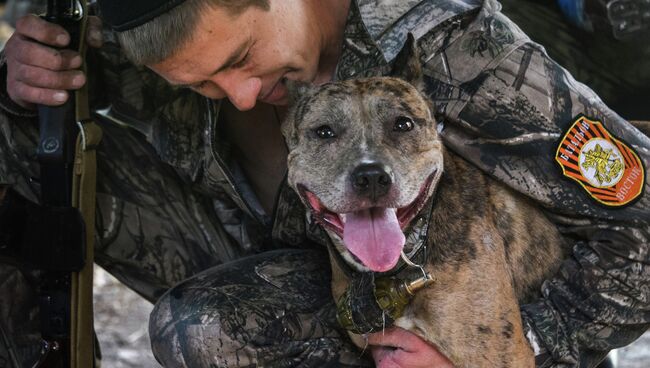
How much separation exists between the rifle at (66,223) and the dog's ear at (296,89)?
83 cm

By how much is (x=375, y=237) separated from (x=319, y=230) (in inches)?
26.8

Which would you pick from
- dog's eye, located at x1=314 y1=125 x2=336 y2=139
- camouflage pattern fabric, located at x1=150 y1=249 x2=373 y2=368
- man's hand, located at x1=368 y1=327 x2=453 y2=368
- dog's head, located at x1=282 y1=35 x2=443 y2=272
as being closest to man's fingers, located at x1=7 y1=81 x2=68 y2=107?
camouflage pattern fabric, located at x1=150 y1=249 x2=373 y2=368

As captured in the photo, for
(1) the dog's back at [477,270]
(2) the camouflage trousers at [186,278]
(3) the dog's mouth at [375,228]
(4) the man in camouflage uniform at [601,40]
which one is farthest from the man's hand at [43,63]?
(4) the man in camouflage uniform at [601,40]

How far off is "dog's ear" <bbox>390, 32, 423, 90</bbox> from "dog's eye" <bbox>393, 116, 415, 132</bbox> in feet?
0.61

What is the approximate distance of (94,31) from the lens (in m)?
4.28

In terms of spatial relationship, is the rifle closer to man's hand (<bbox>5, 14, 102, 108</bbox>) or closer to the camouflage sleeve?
man's hand (<bbox>5, 14, 102, 108</bbox>)

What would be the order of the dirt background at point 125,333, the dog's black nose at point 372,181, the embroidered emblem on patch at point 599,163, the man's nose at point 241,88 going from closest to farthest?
1. the dog's black nose at point 372,181
2. the embroidered emblem on patch at point 599,163
3. the man's nose at point 241,88
4. the dirt background at point 125,333

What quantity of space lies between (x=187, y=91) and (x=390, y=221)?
1.31m

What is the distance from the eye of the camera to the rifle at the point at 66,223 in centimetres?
409

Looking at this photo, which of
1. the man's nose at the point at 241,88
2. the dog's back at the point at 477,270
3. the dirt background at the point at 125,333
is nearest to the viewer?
the dog's back at the point at 477,270

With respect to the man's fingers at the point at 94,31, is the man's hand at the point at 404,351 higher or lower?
lower

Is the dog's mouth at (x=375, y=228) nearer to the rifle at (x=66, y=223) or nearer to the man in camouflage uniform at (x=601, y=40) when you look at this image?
the rifle at (x=66, y=223)

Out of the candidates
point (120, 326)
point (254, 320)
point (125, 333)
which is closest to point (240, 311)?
point (254, 320)

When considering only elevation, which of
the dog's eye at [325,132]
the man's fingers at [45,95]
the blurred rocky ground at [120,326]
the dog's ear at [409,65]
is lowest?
the blurred rocky ground at [120,326]
